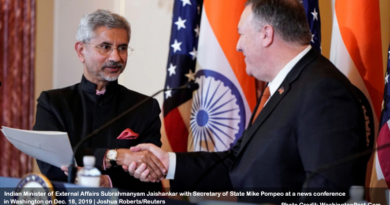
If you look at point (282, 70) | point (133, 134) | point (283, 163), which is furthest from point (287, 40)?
point (133, 134)

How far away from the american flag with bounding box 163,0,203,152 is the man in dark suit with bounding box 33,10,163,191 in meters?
0.53

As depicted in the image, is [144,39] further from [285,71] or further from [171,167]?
[285,71]

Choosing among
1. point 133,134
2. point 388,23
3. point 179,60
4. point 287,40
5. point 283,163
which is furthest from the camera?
point 179,60

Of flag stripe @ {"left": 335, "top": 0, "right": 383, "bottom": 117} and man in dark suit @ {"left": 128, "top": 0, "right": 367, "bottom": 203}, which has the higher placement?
flag stripe @ {"left": 335, "top": 0, "right": 383, "bottom": 117}

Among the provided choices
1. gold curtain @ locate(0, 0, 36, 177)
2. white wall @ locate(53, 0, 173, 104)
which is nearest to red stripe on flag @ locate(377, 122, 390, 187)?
white wall @ locate(53, 0, 173, 104)

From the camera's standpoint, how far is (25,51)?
155 inches

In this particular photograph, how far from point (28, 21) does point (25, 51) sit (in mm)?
261

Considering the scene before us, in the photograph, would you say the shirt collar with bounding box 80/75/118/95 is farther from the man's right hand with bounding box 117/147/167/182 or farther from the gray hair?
the man's right hand with bounding box 117/147/167/182

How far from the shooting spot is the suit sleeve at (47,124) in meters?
2.41

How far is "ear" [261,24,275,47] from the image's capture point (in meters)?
2.05

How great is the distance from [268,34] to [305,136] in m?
0.54

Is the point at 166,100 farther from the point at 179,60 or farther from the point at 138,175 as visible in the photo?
Answer: the point at 138,175

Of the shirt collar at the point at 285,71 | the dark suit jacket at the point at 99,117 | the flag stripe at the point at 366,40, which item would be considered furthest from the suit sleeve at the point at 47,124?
the flag stripe at the point at 366,40

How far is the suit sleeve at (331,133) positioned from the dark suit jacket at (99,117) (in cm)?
110
